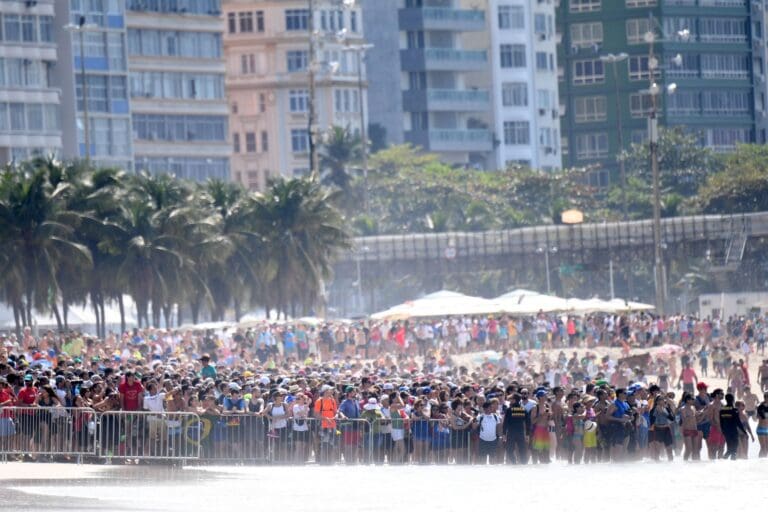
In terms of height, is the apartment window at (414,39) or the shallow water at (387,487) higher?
the apartment window at (414,39)

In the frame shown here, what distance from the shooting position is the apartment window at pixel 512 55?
13712 cm

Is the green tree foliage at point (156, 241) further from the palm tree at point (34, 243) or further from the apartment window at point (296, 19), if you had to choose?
the apartment window at point (296, 19)

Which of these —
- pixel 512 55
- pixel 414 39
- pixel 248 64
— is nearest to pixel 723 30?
pixel 512 55

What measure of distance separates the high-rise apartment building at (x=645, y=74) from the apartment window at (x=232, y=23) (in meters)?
28.5

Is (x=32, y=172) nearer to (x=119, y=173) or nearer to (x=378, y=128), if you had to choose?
(x=119, y=173)

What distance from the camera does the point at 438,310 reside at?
67.1m

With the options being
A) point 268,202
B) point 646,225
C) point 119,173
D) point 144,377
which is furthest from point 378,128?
point 144,377

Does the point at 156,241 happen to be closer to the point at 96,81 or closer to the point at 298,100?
the point at 96,81

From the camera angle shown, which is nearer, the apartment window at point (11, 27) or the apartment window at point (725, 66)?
the apartment window at point (11, 27)

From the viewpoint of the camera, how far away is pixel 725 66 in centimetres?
13925

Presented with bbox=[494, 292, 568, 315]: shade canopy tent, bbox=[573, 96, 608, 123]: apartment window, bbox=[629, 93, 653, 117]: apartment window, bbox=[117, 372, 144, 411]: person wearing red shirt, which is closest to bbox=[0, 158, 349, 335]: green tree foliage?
bbox=[494, 292, 568, 315]: shade canopy tent

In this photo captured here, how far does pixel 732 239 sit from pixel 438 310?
27.6 meters

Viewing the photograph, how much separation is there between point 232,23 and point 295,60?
4156 mm

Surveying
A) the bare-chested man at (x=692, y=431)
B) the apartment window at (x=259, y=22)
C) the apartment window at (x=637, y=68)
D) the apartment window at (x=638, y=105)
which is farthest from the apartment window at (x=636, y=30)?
the bare-chested man at (x=692, y=431)
